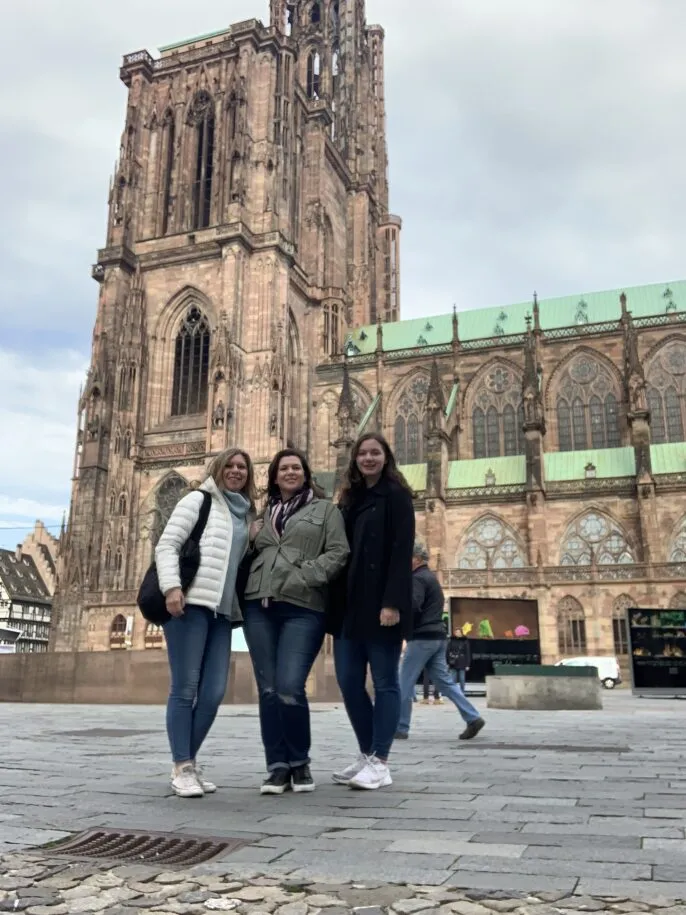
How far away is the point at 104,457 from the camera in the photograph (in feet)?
131

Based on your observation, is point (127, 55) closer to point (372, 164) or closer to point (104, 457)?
point (372, 164)

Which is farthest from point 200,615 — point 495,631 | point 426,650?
point 495,631

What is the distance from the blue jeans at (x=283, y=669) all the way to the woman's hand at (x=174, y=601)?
464 mm

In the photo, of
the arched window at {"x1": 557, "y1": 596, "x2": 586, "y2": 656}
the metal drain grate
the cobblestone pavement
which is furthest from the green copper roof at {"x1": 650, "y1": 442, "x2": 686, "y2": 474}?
the metal drain grate

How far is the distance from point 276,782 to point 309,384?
40.0m

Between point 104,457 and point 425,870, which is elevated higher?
point 104,457

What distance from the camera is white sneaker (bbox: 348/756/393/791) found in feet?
15.0

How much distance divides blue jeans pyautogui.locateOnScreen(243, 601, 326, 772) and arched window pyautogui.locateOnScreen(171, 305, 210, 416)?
119 feet

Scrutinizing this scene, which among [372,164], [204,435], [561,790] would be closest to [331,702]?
[561,790]

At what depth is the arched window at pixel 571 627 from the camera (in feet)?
102

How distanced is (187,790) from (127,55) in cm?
4873

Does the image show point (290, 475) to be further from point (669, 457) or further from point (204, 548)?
point (669, 457)

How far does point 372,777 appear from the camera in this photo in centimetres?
462

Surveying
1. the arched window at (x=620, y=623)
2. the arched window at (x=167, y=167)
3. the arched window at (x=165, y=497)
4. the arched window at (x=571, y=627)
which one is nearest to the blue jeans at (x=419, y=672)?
the arched window at (x=620, y=623)
